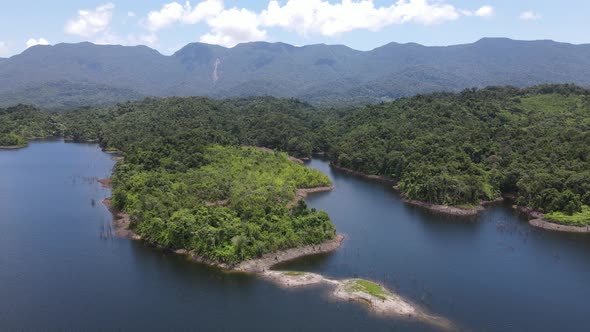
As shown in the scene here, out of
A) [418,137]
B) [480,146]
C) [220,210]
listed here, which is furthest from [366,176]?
[220,210]

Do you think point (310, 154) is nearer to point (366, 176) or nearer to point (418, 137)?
point (366, 176)

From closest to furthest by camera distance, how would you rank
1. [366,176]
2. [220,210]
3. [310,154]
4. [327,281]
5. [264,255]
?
[327,281]
[264,255]
[220,210]
[366,176]
[310,154]

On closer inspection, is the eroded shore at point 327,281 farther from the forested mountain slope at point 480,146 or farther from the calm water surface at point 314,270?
the forested mountain slope at point 480,146

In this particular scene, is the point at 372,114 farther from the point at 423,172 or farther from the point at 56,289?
the point at 56,289

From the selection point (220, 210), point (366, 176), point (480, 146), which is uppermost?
point (480, 146)

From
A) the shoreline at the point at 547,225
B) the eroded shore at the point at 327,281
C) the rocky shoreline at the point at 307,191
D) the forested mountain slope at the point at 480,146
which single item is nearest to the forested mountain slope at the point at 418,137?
the forested mountain slope at the point at 480,146
